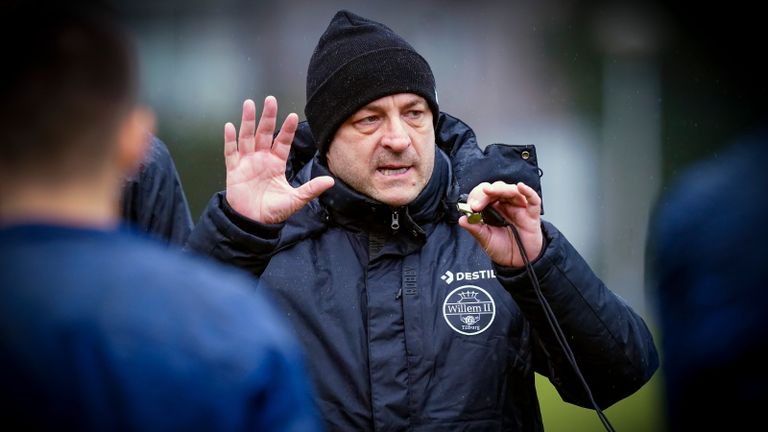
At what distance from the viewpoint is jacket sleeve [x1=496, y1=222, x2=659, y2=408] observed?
2336 mm

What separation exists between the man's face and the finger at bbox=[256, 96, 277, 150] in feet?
1.06

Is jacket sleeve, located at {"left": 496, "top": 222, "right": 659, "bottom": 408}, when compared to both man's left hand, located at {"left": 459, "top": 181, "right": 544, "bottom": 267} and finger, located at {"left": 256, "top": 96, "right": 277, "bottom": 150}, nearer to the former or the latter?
man's left hand, located at {"left": 459, "top": 181, "right": 544, "bottom": 267}

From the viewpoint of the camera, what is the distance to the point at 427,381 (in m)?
2.45

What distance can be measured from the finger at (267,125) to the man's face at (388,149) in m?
0.32

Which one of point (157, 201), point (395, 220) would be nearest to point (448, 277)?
point (395, 220)

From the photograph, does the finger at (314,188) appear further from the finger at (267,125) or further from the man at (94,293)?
the man at (94,293)

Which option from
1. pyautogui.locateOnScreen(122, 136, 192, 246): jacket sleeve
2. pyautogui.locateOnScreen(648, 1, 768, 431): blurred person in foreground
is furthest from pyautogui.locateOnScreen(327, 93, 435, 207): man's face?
pyautogui.locateOnScreen(648, 1, 768, 431): blurred person in foreground

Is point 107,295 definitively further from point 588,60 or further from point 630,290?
point 588,60

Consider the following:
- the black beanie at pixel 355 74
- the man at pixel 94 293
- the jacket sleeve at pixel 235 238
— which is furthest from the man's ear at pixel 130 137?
the black beanie at pixel 355 74

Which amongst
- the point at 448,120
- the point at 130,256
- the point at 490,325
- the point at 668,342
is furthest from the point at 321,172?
the point at 130,256

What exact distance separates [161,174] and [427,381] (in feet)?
3.12

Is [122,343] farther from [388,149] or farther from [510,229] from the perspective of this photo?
[388,149]

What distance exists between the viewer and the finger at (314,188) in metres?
2.41

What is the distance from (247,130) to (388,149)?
1.39 feet
